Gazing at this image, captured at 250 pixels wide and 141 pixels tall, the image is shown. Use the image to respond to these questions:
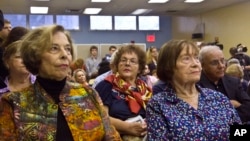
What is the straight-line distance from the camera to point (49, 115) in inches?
66.1

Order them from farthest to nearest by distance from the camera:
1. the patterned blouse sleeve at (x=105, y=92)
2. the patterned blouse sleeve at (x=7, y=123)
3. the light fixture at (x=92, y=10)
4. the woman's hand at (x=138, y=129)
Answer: the light fixture at (x=92, y=10)
the patterned blouse sleeve at (x=105, y=92)
the woman's hand at (x=138, y=129)
the patterned blouse sleeve at (x=7, y=123)

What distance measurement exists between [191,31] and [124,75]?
1199cm

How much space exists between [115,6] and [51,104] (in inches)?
405

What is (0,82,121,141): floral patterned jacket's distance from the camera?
5.30 ft

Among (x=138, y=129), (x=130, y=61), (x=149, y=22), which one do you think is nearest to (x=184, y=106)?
(x=138, y=129)

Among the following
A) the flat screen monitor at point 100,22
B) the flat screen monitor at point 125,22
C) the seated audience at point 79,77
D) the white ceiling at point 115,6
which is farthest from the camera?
the flat screen monitor at point 125,22

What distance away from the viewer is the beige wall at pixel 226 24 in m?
11.5

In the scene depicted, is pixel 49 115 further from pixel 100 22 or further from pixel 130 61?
pixel 100 22

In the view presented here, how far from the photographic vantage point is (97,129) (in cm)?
172

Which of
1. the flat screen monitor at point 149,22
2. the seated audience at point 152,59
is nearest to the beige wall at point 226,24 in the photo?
the flat screen monitor at point 149,22

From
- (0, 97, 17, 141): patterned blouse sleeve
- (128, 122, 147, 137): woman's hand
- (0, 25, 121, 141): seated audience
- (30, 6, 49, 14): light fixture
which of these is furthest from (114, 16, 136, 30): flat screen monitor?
(0, 97, 17, 141): patterned blouse sleeve

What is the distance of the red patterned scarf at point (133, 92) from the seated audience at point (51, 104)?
886mm

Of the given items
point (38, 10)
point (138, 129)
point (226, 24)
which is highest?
point (38, 10)

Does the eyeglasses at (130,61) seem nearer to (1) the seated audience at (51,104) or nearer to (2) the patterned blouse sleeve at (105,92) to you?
(2) the patterned blouse sleeve at (105,92)
